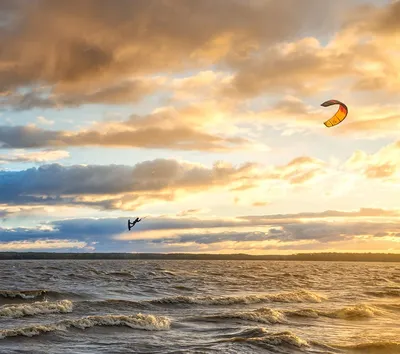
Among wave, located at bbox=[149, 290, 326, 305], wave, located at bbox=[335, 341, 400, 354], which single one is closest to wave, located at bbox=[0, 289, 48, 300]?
wave, located at bbox=[149, 290, 326, 305]

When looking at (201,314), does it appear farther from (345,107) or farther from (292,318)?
(345,107)

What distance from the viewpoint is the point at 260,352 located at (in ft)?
69.7

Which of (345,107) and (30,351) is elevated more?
(345,107)

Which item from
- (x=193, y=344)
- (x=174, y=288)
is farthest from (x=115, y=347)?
(x=174, y=288)

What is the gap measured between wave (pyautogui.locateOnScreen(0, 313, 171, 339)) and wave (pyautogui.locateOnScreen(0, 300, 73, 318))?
4.97 metres

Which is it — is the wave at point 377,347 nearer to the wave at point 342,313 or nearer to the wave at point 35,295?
the wave at point 342,313

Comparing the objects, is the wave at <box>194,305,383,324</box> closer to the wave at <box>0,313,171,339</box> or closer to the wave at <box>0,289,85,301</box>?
the wave at <box>0,313,171,339</box>

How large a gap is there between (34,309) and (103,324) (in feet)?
21.9

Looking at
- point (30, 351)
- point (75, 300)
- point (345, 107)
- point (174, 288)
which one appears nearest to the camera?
point (30, 351)

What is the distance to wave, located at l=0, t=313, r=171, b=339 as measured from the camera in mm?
24284

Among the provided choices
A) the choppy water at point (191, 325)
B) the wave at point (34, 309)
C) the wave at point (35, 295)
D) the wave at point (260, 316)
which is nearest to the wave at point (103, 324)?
the choppy water at point (191, 325)

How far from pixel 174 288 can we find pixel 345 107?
27357 millimetres

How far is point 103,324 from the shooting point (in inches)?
1054

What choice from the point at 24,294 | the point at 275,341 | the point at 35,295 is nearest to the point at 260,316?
the point at 275,341
